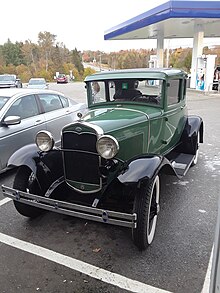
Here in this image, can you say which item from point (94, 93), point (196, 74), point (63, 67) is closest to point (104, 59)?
point (63, 67)

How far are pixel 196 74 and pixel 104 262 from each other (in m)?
19.3

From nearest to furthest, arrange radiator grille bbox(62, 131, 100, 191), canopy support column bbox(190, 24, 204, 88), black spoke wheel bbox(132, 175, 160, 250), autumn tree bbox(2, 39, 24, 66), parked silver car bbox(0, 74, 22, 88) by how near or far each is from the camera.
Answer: black spoke wheel bbox(132, 175, 160, 250) → radiator grille bbox(62, 131, 100, 191) → parked silver car bbox(0, 74, 22, 88) → canopy support column bbox(190, 24, 204, 88) → autumn tree bbox(2, 39, 24, 66)

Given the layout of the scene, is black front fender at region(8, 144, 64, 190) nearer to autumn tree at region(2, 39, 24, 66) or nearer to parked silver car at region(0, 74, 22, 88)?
parked silver car at region(0, 74, 22, 88)

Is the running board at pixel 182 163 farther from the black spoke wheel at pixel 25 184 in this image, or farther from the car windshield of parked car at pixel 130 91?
the black spoke wheel at pixel 25 184

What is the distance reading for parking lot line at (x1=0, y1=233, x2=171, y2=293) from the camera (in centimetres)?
241

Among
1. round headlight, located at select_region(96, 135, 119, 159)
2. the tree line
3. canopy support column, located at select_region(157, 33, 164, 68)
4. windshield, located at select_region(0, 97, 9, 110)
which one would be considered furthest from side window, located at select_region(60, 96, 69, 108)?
the tree line

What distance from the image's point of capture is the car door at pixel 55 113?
18.5ft

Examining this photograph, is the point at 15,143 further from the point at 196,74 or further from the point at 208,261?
the point at 196,74

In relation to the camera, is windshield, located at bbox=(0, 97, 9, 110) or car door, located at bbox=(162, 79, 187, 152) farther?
windshield, located at bbox=(0, 97, 9, 110)

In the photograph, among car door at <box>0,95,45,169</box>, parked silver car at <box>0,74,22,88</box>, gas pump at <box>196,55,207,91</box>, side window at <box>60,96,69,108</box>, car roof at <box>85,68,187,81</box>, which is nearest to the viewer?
car roof at <box>85,68,187,81</box>

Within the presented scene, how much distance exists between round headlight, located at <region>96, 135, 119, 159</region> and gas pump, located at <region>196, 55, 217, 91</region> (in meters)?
17.8

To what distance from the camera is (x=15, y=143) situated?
482 cm

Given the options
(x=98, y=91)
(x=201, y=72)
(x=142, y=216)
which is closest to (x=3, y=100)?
(x=98, y=91)

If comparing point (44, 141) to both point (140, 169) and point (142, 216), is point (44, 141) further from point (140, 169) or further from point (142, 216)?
point (142, 216)
